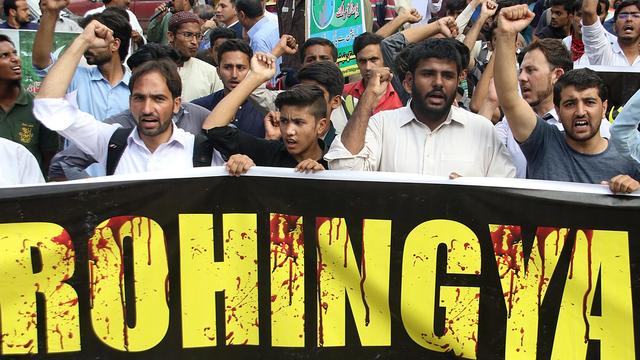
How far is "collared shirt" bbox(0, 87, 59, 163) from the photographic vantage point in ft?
21.4

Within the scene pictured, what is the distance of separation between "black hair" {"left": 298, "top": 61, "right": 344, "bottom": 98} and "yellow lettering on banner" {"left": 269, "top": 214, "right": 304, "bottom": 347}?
1.70 meters

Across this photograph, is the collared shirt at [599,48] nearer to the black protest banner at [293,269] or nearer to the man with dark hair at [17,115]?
the black protest banner at [293,269]

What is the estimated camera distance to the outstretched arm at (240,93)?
19.1 ft

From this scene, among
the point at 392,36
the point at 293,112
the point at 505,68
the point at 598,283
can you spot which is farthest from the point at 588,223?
the point at 392,36

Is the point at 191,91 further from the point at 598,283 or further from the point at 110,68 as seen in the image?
the point at 598,283

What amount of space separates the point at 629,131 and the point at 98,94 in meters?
3.41

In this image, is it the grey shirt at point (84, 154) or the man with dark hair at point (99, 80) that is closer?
the grey shirt at point (84, 154)

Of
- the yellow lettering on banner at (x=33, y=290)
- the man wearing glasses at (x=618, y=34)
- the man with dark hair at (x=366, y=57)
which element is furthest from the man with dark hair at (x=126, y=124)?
the man wearing glasses at (x=618, y=34)

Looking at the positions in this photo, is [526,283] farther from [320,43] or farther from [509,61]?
[320,43]

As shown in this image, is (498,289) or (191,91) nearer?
(498,289)

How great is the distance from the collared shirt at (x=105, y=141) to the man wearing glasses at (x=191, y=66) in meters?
2.74

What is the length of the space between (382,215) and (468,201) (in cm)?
40

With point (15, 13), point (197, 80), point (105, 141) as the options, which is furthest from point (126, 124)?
point (15, 13)

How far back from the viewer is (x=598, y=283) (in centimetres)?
509
